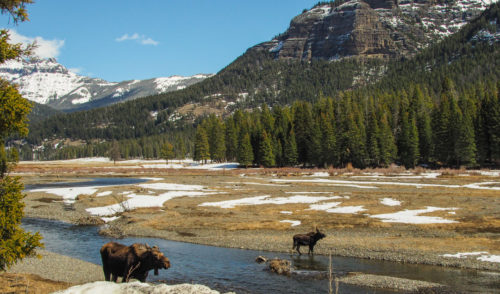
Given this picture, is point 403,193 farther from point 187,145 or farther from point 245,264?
point 187,145

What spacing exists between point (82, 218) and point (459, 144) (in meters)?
74.8

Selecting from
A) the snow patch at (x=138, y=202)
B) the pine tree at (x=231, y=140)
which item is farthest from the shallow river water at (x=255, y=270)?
the pine tree at (x=231, y=140)

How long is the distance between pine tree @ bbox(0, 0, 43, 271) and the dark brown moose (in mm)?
3338

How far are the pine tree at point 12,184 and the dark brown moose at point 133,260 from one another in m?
3.34

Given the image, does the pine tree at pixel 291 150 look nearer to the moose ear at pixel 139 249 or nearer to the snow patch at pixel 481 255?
the snow patch at pixel 481 255

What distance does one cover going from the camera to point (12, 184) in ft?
35.7

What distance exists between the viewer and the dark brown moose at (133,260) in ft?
42.1

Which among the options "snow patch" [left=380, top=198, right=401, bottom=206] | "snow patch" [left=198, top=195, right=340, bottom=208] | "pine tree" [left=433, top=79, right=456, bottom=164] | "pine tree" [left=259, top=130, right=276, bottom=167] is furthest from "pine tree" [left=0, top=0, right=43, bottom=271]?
"pine tree" [left=259, top=130, right=276, bottom=167]

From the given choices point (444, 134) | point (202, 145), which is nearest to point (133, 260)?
point (444, 134)

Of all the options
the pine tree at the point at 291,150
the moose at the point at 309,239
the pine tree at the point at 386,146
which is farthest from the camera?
the pine tree at the point at 291,150

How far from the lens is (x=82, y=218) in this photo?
31062 millimetres

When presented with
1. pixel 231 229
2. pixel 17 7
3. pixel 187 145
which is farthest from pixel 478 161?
pixel 187 145

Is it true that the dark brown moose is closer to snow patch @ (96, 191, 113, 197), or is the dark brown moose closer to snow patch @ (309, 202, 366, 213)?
snow patch @ (309, 202, 366, 213)

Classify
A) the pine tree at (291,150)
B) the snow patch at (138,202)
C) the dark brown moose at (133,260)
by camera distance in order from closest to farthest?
1. the dark brown moose at (133,260)
2. the snow patch at (138,202)
3. the pine tree at (291,150)
